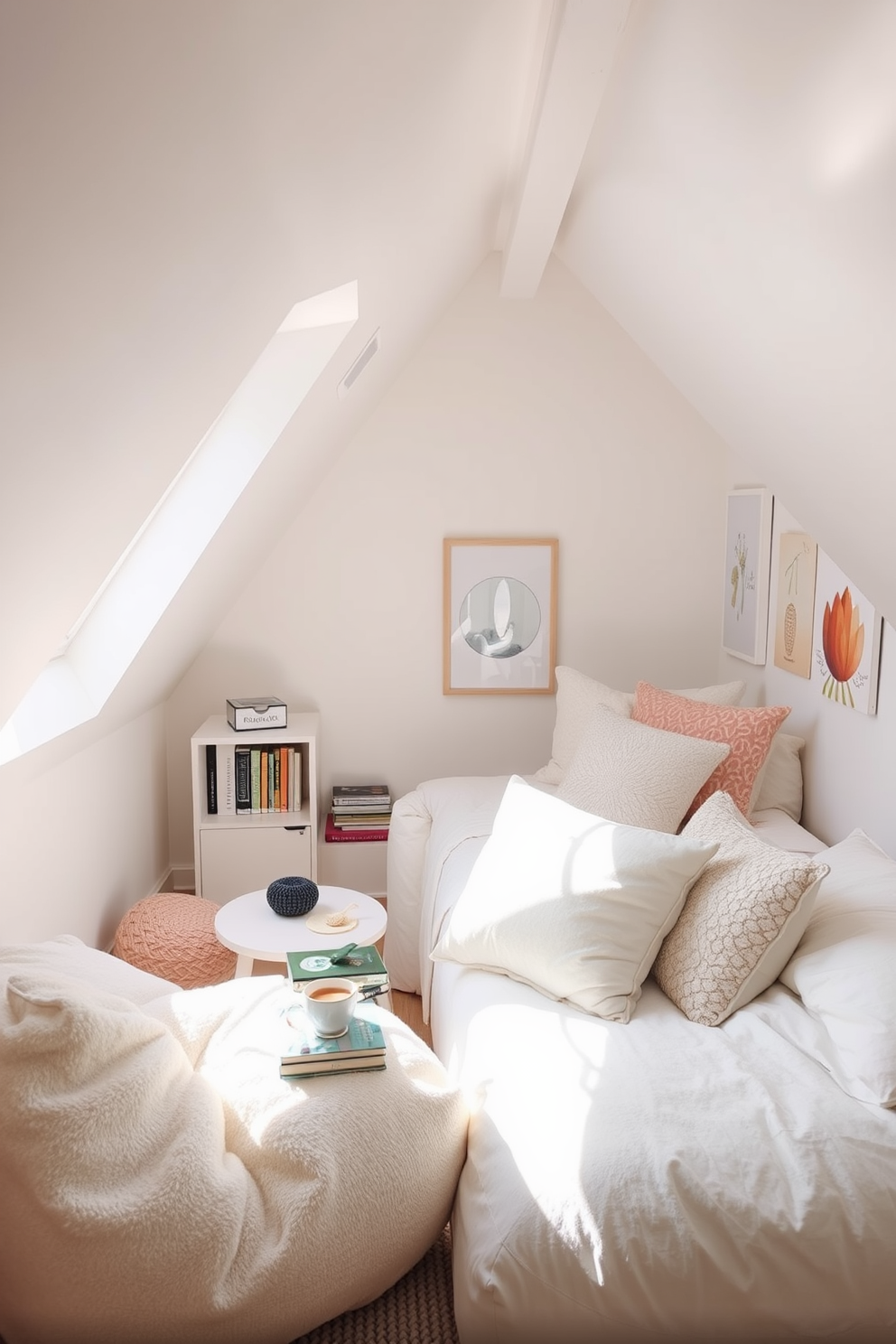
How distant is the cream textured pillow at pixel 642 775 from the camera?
276 centimetres

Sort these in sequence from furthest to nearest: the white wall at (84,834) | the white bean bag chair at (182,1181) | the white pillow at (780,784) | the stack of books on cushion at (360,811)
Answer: the stack of books on cushion at (360,811), the white pillow at (780,784), the white wall at (84,834), the white bean bag chair at (182,1181)

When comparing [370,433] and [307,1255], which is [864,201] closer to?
Answer: [307,1255]

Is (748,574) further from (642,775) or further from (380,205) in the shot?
(380,205)

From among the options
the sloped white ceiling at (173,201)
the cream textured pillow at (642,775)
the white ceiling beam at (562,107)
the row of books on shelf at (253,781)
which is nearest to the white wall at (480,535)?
the row of books on shelf at (253,781)

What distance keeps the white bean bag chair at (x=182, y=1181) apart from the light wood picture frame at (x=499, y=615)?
2.39 m

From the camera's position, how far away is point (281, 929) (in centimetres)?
253

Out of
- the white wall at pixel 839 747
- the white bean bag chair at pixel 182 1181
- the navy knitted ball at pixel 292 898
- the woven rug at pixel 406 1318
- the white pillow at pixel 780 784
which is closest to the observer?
the white bean bag chair at pixel 182 1181

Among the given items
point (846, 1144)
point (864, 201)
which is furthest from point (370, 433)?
point (846, 1144)

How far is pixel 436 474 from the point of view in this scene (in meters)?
3.85

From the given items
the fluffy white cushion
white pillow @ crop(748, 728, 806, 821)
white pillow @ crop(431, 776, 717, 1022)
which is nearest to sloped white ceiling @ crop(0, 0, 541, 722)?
the fluffy white cushion

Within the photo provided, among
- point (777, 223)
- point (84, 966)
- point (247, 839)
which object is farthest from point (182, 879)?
point (777, 223)

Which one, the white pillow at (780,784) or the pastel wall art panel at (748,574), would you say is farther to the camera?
the pastel wall art panel at (748,574)

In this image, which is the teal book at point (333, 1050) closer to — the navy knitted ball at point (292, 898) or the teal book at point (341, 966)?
the teal book at point (341, 966)

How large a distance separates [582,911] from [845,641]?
135cm
